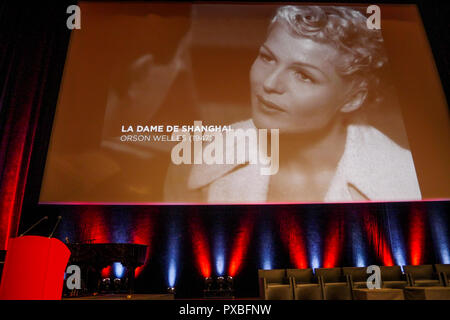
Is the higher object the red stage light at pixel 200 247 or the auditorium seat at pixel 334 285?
the red stage light at pixel 200 247

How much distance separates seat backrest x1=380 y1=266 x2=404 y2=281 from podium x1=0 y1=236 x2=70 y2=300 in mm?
4474

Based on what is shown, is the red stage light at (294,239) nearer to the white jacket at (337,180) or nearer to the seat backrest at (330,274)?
the seat backrest at (330,274)

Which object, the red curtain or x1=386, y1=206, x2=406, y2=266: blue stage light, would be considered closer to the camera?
the red curtain

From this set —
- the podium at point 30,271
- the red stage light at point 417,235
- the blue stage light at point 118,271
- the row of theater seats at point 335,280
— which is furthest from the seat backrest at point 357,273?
the podium at point 30,271

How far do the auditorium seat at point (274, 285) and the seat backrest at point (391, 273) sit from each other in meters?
1.44

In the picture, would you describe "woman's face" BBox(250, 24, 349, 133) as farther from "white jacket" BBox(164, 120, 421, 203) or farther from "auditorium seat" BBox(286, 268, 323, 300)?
"auditorium seat" BBox(286, 268, 323, 300)

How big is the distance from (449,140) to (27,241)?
5.60 meters

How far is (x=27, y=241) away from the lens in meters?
2.16

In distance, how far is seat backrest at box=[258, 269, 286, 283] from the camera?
481 centimetres

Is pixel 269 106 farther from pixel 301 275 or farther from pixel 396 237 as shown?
pixel 396 237

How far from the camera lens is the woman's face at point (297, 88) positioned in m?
4.89

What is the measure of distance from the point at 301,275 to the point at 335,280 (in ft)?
1.68

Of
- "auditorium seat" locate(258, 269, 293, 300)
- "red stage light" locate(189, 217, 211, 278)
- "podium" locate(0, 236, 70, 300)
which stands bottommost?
"podium" locate(0, 236, 70, 300)

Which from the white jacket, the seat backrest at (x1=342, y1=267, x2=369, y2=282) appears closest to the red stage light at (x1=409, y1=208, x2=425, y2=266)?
the white jacket
